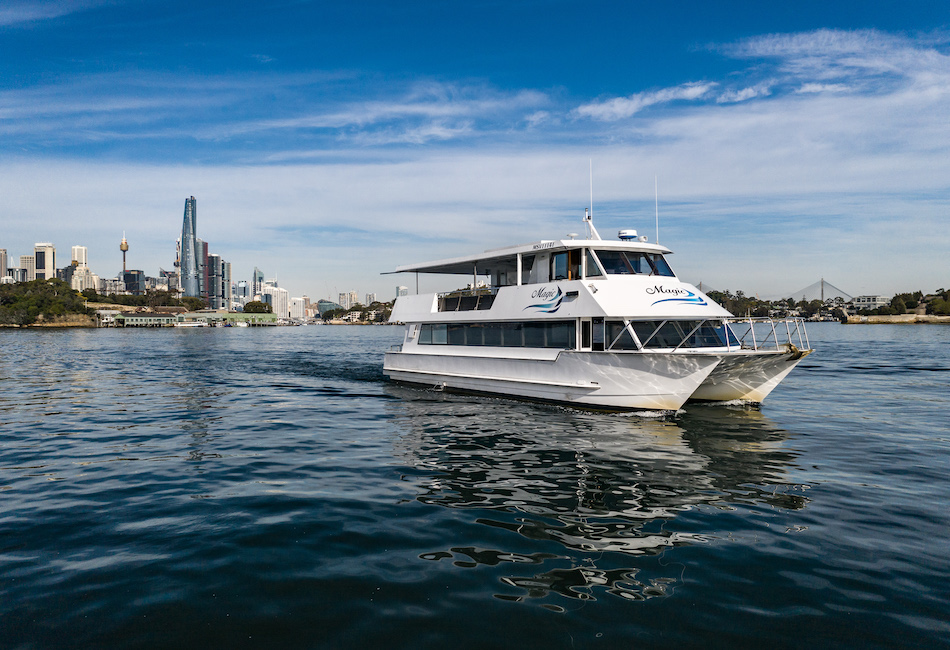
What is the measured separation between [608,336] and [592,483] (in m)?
7.45

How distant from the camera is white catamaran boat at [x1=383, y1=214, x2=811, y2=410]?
1573 centimetres

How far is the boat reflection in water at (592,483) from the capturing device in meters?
6.53

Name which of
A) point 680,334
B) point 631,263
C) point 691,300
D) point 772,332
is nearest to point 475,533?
point 680,334

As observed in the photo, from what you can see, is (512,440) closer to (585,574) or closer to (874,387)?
(585,574)

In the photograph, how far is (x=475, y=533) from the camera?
24.3ft

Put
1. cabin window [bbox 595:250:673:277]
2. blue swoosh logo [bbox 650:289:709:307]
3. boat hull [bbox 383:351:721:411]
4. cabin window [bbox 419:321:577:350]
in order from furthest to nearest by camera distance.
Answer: cabin window [bbox 419:321:577:350] < cabin window [bbox 595:250:673:277] < blue swoosh logo [bbox 650:289:709:307] < boat hull [bbox 383:351:721:411]

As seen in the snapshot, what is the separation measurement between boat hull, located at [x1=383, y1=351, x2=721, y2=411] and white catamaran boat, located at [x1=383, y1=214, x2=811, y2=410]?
1.2 inches

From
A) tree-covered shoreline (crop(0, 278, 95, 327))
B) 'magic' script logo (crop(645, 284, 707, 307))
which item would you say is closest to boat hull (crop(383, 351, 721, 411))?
'magic' script logo (crop(645, 284, 707, 307))

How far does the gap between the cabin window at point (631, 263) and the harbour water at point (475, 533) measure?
5139mm

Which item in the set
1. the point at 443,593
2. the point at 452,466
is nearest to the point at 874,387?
the point at 452,466

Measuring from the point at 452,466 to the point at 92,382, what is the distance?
22.9 meters

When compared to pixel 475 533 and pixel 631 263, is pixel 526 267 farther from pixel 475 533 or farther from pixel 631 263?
pixel 475 533

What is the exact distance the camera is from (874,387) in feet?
76.0

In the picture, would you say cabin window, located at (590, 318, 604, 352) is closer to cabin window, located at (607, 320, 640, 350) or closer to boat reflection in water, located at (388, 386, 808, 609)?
cabin window, located at (607, 320, 640, 350)
